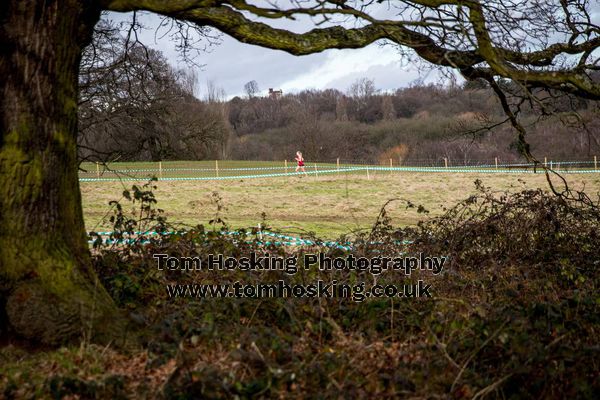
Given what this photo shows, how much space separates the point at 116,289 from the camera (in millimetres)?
6027

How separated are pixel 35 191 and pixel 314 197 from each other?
20.5 meters

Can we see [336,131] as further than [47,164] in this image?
Yes

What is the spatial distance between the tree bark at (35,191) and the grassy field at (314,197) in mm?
9918

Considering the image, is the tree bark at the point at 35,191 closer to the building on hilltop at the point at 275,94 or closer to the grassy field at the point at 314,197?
the grassy field at the point at 314,197

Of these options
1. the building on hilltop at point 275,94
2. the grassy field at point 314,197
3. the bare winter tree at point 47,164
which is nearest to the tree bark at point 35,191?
the bare winter tree at point 47,164

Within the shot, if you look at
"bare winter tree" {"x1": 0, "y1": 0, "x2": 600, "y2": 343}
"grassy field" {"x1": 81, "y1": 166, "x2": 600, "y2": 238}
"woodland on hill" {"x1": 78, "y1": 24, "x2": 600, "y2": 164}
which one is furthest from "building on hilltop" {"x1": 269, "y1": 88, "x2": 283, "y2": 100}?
"bare winter tree" {"x1": 0, "y1": 0, "x2": 600, "y2": 343}

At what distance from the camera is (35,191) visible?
5.07 m

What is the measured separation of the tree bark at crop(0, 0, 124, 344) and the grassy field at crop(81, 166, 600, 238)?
9.92m

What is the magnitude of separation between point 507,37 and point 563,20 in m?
2.14

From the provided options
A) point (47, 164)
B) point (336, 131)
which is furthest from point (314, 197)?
point (336, 131)

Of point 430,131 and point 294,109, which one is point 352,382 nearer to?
point 430,131

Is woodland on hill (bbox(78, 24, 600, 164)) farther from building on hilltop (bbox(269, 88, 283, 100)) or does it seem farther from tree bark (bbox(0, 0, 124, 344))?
tree bark (bbox(0, 0, 124, 344))

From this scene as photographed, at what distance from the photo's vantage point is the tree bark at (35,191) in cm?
491

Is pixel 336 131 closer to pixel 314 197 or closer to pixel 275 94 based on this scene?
pixel 275 94
